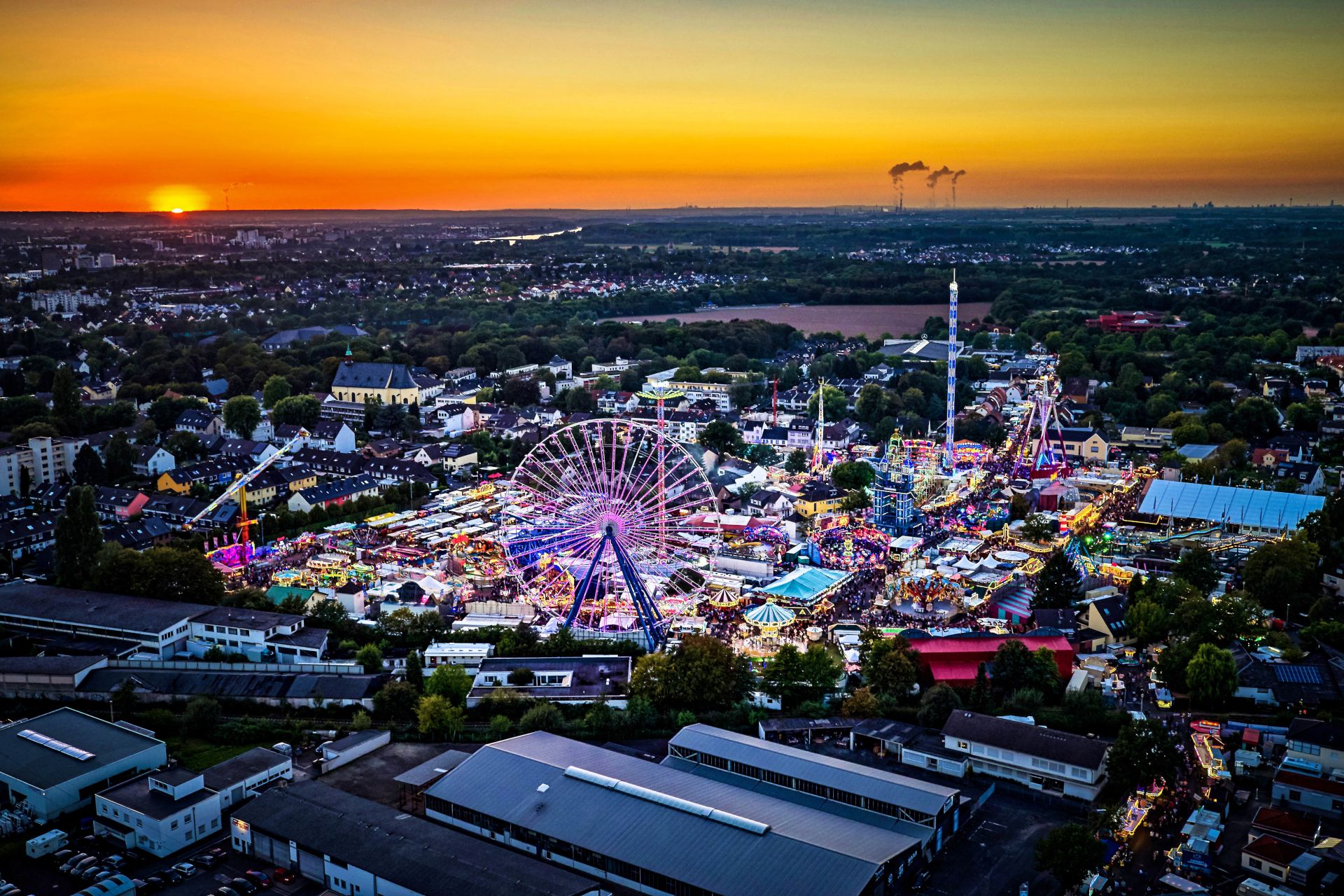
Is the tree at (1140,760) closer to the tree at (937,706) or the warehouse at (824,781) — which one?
the warehouse at (824,781)

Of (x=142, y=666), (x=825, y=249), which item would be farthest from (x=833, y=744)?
(x=825, y=249)

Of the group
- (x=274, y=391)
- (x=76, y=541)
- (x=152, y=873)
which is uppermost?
(x=274, y=391)

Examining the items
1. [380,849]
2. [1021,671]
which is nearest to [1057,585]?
[1021,671]

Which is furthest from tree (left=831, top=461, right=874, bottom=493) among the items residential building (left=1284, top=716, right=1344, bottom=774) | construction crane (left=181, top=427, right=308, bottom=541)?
residential building (left=1284, top=716, right=1344, bottom=774)

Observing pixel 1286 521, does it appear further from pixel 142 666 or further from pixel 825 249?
pixel 825 249

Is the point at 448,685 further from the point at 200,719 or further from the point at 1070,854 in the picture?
the point at 1070,854

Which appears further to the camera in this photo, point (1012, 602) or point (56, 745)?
point (1012, 602)
